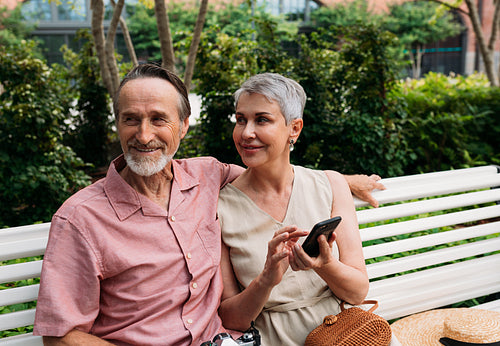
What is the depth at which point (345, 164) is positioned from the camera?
5.79 meters

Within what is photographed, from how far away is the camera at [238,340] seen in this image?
179 cm

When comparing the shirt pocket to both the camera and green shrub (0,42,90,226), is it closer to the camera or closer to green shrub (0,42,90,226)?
the camera

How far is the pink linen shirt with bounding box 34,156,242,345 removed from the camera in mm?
1656

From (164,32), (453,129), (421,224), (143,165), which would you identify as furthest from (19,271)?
(453,129)

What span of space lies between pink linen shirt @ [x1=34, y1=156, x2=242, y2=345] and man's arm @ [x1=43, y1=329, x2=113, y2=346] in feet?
0.12

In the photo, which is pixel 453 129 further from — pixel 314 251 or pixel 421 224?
pixel 314 251

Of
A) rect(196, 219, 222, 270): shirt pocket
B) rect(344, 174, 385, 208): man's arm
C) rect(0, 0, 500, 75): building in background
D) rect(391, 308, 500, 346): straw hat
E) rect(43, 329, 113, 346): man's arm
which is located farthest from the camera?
rect(0, 0, 500, 75): building in background

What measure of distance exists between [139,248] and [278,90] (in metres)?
0.94

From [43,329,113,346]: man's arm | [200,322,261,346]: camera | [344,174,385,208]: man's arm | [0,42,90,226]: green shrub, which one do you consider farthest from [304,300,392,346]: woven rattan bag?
[0,42,90,226]: green shrub

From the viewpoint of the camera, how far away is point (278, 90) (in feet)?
6.86

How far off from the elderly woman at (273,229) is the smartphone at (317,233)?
0.16 metres

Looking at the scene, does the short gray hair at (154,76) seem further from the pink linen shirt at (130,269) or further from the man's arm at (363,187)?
the man's arm at (363,187)

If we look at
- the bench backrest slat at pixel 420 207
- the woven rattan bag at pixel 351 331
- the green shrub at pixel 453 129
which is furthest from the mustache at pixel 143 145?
the green shrub at pixel 453 129

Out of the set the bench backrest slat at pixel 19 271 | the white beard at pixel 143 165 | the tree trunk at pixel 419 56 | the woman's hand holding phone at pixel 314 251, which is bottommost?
the bench backrest slat at pixel 19 271
